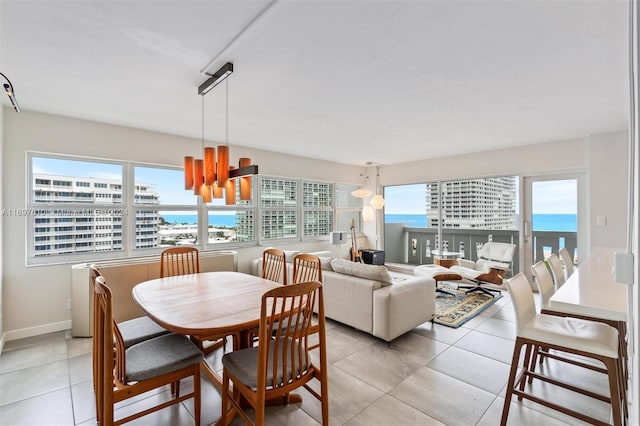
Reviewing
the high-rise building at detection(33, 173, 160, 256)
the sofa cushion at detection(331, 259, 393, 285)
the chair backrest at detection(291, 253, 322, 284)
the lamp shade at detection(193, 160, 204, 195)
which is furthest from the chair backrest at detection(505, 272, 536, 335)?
the high-rise building at detection(33, 173, 160, 256)

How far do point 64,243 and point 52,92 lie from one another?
6.04ft

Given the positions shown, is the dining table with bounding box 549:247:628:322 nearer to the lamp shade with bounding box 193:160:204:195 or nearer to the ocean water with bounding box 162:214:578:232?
the lamp shade with bounding box 193:160:204:195

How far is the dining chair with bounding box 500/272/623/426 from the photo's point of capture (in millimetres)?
1680

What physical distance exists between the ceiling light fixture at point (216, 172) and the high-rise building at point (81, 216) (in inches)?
85.9

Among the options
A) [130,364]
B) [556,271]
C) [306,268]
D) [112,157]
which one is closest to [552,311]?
[556,271]

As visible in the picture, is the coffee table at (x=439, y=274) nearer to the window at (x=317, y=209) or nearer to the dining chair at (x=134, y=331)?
the window at (x=317, y=209)

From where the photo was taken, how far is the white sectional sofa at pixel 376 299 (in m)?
3.04

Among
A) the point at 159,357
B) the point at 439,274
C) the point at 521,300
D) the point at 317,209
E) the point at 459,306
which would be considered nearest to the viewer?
the point at 159,357

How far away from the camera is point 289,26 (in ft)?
6.16

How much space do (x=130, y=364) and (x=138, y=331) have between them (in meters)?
0.52

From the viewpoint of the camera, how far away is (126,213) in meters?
4.05

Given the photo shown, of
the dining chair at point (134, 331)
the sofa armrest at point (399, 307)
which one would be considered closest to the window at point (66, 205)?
the dining chair at point (134, 331)

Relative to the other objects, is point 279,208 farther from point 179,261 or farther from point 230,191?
point 230,191

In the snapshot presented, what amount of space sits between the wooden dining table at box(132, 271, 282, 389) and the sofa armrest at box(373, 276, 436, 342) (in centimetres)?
119
